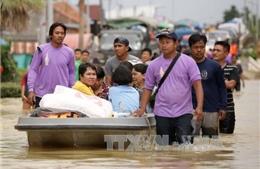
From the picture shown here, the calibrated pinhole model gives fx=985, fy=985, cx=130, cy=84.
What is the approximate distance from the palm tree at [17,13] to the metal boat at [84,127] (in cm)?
1315

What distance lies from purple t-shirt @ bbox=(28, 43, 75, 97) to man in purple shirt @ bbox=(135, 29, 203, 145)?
7.50ft

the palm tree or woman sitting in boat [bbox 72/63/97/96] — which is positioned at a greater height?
the palm tree

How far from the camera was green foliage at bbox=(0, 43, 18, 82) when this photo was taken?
32.9 m

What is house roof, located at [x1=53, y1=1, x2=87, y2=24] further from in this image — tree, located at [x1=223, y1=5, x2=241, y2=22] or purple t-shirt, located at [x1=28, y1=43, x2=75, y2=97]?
tree, located at [x1=223, y1=5, x2=241, y2=22]

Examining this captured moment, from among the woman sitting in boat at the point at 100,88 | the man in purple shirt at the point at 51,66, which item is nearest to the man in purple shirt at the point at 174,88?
the woman sitting in boat at the point at 100,88

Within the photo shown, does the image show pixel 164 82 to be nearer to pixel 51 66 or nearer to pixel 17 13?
pixel 51 66

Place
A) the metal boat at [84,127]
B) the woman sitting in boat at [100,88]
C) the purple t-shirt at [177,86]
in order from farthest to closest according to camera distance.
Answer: the woman sitting in boat at [100,88], the metal boat at [84,127], the purple t-shirt at [177,86]

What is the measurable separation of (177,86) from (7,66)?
Result: 2146 centimetres

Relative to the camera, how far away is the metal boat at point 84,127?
41.3ft

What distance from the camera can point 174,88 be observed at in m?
12.2

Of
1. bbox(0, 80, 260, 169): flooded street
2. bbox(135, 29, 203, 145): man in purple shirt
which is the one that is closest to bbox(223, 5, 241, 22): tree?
bbox(0, 80, 260, 169): flooded street

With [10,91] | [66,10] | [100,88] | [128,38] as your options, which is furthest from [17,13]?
[66,10]

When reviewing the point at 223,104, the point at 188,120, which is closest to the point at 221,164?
the point at 188,120

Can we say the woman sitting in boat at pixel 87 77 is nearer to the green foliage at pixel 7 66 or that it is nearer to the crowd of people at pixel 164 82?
the crowd of people at pixel 164 82
